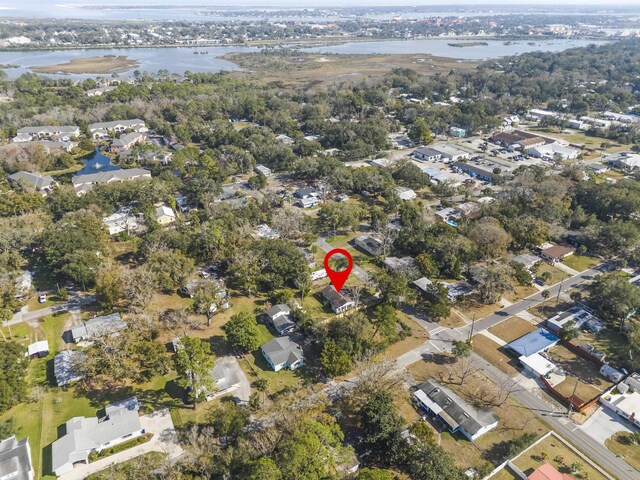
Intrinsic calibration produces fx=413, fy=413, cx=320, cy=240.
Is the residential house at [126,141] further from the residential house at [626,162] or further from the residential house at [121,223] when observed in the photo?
the residential house at [626,162]

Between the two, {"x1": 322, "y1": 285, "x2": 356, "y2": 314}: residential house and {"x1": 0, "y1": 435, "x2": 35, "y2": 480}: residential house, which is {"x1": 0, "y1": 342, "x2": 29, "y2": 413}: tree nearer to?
{"x1": 0, "y1": 435, "x2": 35, "y2": 480}: residential house

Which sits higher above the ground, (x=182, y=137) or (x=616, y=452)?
(x=182, y=137)

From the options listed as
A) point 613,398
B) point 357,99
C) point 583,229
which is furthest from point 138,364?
point 357,99

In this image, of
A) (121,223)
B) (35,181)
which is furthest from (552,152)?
(35,181)

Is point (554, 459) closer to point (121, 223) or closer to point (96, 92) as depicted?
point (121, 223)

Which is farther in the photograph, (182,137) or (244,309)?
(182,137)

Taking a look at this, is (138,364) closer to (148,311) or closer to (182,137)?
(148,311)
